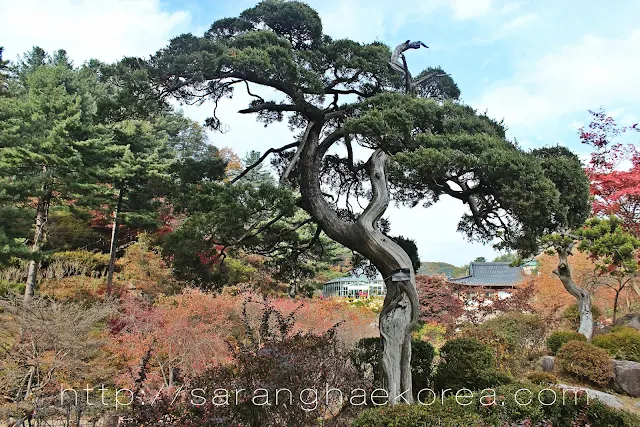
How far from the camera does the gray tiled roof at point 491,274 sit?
850 inches

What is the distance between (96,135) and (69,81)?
2221mm

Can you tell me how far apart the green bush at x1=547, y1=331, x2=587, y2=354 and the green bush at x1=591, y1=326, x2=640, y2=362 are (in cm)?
31

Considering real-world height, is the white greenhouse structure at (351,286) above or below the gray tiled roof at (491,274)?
below

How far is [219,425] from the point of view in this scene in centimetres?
266

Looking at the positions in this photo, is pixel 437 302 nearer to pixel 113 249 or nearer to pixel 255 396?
pixel 113 249

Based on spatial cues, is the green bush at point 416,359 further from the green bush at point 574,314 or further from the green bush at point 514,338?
the green bush at point 574,314

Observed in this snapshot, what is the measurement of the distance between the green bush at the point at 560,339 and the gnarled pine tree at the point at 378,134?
14.6ft

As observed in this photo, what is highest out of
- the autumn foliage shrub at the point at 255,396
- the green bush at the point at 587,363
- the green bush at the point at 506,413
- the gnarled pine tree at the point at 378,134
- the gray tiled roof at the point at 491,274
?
the gnarled pine tree at the point at 378,134

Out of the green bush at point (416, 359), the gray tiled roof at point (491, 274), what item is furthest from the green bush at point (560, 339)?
the gray tiled roof at point (491, 274)

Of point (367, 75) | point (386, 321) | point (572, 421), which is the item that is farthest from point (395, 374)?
point (367, 75)

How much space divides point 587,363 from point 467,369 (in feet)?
10.6

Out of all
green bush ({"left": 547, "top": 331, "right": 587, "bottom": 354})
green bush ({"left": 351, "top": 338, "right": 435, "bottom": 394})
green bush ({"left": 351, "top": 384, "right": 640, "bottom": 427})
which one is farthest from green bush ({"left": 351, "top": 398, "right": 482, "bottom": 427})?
green bush ({"left": 547, "top": 331, "right": 587, "bottom": 354})

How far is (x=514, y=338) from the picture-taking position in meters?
8.65

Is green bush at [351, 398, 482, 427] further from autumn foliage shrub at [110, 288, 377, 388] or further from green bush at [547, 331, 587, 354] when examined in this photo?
green bush at [547, 331, 587, 354]
